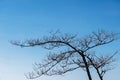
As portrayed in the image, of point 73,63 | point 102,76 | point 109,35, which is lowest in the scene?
point 102,76

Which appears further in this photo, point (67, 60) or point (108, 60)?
point (108, 60)

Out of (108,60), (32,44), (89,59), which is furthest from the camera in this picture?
(108,60)

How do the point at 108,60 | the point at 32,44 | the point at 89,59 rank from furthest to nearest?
the point at 108,60
the point at 89,59
the point at 32,44

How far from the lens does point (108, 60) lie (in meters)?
18.0

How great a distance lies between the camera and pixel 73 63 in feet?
55.5

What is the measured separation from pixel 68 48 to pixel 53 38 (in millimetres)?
1301

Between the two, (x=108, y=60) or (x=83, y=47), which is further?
(x=108, y=60)

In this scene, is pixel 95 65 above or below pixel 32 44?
below

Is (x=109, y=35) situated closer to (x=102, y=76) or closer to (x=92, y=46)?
(x=92, y=46)

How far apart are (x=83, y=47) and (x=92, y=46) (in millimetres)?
667

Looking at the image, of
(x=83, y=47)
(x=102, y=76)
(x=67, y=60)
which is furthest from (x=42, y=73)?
(x=102, y=76)

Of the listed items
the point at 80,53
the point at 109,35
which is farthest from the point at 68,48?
the point at 109,35

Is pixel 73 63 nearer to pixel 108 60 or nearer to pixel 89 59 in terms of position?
pixel 89 59

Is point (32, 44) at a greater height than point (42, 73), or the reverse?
point (32, 44)
